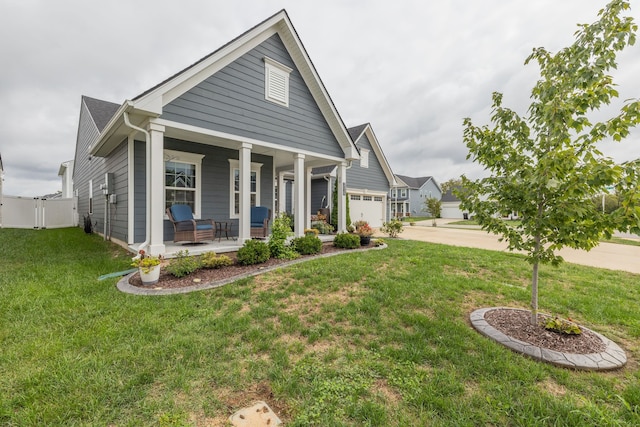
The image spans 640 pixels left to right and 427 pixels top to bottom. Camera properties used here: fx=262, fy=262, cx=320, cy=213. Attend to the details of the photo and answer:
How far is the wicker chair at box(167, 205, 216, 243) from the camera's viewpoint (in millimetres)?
6688

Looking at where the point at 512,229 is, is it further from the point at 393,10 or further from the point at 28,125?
the point at 28,125

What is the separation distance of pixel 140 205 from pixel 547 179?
8053 mm

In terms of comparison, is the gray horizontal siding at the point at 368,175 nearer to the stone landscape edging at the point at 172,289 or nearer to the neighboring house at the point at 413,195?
the stone landscape edging at the point at 172,289

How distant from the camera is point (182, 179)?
7555 millimetres

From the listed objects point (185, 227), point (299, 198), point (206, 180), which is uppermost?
point (206, 180)

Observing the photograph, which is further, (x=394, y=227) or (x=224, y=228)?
(x=394, y=227)

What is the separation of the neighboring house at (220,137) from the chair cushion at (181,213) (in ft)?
1.82

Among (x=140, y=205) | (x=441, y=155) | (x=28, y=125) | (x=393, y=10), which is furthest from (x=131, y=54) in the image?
(x=441, y=155)

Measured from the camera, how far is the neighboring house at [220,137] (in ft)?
18.0

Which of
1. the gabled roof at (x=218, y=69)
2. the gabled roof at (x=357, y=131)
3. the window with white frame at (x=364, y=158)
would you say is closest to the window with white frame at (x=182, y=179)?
the gabled roof at (x=218, y=69)

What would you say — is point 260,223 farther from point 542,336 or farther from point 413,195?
point 413,195

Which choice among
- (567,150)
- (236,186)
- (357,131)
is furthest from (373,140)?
(567,150)

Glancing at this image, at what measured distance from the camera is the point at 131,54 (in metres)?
9.17

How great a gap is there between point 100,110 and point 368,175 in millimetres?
13508
